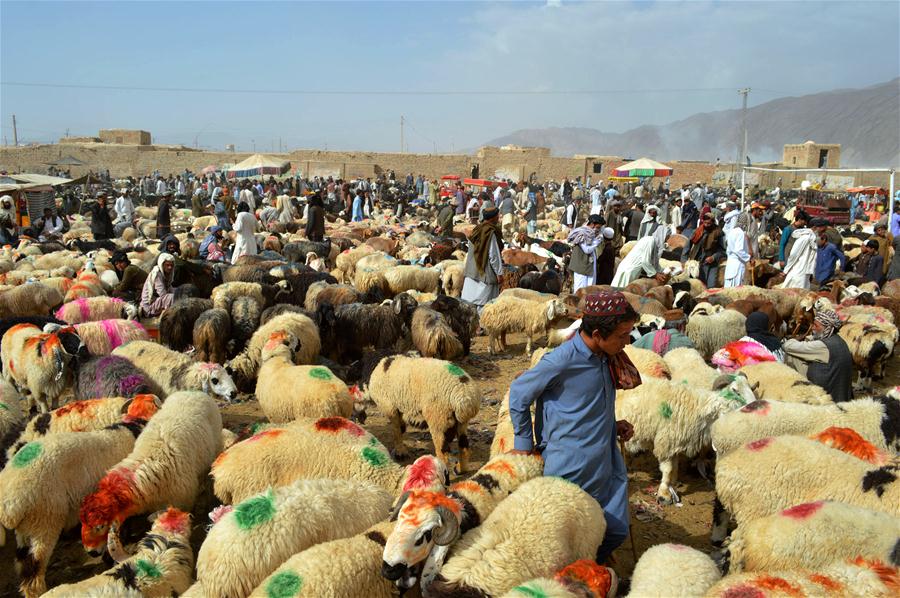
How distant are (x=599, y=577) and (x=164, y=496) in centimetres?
264

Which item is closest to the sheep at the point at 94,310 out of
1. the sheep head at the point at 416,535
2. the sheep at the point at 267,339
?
the sheep at the point at 267,339

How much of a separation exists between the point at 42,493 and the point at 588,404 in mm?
3074

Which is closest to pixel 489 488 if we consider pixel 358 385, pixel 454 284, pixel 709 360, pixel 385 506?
pixel 385 506

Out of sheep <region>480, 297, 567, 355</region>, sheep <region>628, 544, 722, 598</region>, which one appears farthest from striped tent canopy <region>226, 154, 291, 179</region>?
sheep <region>628, 544, 722, 598</region>

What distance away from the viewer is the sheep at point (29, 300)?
8.20 meters

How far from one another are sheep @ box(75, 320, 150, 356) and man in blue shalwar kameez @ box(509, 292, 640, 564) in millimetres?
4994

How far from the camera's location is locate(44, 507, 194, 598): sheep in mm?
2793

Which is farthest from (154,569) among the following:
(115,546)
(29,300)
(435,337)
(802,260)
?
(802,260)

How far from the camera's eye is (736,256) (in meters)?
9.55

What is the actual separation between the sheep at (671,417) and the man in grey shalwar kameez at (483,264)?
3.63 meters

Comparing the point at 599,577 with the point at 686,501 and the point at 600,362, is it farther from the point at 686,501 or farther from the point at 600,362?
the point at 686,501

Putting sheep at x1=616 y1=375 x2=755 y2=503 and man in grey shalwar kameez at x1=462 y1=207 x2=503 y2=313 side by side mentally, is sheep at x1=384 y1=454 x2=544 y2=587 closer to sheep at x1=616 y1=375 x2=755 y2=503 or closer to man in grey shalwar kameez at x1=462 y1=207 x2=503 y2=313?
sheep at x1=616 y1=375 x2=755 y2=503

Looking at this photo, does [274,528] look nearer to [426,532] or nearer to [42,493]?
[426,532]

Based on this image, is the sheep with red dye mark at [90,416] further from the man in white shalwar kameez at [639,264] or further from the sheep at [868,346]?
the man in white shalwar kameez at [639,264]
